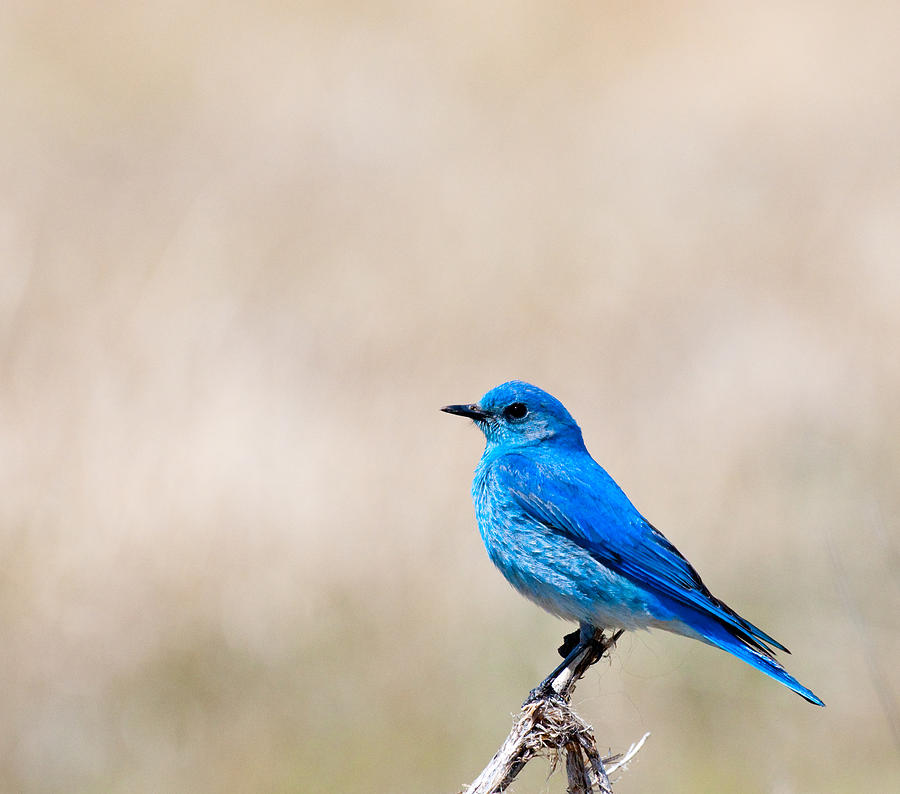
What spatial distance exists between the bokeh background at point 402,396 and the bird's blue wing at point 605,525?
1.89ft

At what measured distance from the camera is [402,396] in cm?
805

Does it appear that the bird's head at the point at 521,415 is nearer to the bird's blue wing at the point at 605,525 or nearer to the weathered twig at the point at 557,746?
the bird's blue wing at the point at 605,525

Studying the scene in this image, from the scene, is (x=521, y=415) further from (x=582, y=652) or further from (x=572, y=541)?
(x=582, y=652)

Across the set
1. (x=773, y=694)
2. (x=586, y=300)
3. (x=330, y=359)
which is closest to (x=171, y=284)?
(x=330, y=359)

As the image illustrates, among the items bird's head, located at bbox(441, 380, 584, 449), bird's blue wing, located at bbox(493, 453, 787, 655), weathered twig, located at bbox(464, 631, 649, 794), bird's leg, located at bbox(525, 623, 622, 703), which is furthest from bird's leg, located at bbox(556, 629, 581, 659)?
weathered twig, located at bbox(464, 631, 649, 794)

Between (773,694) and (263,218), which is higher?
(263,218)

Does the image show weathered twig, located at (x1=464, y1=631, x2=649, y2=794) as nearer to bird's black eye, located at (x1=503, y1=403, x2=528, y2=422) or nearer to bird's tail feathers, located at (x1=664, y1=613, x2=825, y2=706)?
bird's tail feathers, located at (x1=664, y1=613, x2=825, y2=706)

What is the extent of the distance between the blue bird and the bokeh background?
580mm

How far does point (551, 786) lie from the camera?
6.15 metres

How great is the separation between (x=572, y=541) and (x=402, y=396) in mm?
3625

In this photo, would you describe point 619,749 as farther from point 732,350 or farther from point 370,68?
point 370,68

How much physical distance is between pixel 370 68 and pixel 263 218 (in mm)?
3479

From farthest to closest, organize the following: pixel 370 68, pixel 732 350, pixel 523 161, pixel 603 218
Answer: pixel 370 68 → pixel 523 161 → pixel 603 218 → pixel 732 350

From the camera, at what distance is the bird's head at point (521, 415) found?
483 cm
